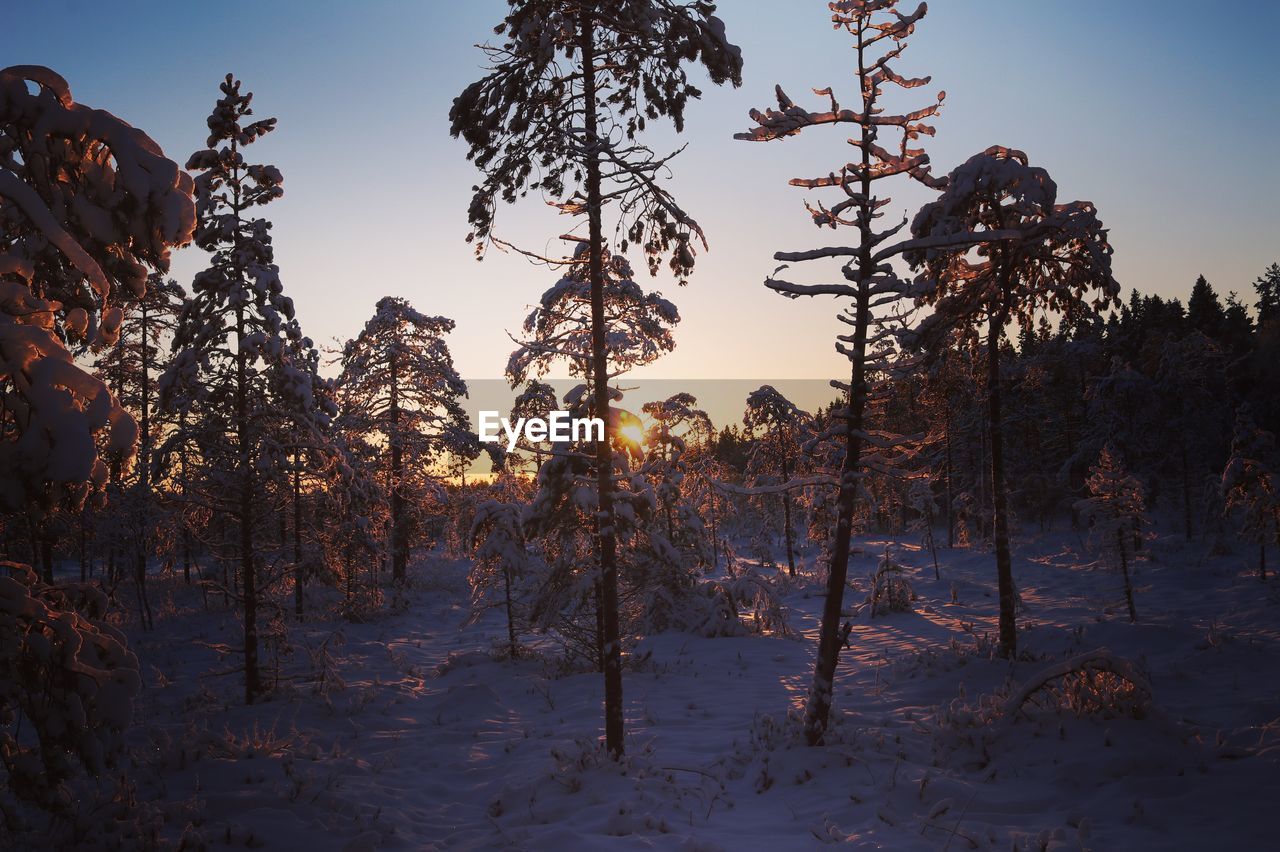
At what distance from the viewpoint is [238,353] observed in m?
13.9

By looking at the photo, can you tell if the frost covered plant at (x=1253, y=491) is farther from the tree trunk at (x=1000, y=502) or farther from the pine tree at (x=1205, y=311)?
the pine tree at (x=1205, y=311)

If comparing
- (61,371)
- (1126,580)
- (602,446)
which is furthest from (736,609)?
(61,371)

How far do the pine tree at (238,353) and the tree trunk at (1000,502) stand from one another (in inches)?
627

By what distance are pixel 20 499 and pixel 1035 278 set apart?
17558 millimetres

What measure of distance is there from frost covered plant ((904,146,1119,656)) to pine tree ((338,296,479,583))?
68.6 ft

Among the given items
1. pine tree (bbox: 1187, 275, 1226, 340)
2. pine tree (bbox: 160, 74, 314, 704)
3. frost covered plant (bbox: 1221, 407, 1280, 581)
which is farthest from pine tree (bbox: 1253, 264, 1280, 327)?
pine tree (bbox: 160, 74, 314, 704)

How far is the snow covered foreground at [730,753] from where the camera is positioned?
7672 millimetres

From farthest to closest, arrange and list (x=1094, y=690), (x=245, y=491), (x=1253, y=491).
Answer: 1. (x=1253, y=491)
2. (x=245, y=491)
3. (x=1094, y=690)

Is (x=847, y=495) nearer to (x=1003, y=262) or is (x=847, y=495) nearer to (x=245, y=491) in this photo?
(x=1003, y=262)

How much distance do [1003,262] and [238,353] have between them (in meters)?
17.4

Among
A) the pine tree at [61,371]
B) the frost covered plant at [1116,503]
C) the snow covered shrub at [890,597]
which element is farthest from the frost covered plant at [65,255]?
the snow covered shrub at [890,597]

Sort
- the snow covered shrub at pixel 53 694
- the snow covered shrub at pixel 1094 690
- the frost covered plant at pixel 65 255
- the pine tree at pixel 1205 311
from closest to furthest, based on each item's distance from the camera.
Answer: the frost covered plant at pixel 65 255 → the snow covered shrub at pixel 53 694 → the snow covered shrub at pixel 1094 690 → the pine tree at pixel 1205 311

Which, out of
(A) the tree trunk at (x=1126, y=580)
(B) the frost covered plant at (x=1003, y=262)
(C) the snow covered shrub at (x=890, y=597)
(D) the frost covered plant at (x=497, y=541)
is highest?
(B) the frost covered plant at (x=1003, y=262)

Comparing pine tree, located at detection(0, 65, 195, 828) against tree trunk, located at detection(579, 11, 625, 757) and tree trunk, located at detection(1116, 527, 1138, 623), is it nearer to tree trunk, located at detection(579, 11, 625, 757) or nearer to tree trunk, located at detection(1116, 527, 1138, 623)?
tree trunk, located at detection(579, 11, 625, 757)
